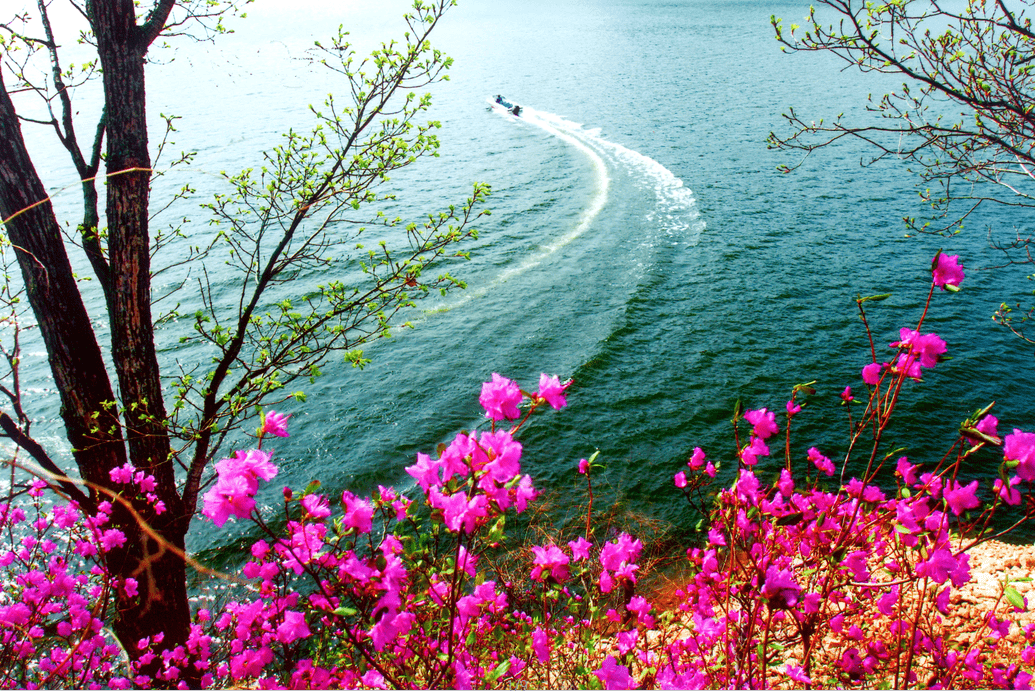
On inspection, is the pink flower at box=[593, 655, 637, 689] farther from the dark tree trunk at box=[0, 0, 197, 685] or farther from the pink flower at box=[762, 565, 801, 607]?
the dark tree trunk at box=[0, 0, 197, 685]

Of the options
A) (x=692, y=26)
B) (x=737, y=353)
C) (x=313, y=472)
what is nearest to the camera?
(x=313, y=472)

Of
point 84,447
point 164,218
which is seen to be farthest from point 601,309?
point 164,218

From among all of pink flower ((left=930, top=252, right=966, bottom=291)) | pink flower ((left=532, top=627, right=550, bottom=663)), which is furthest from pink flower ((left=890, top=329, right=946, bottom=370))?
pink flower ((left=532, top=627, right=550, bottom=663))

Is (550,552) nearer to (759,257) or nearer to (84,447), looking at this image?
(84,447)

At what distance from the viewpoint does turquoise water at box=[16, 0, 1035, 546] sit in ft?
34.0

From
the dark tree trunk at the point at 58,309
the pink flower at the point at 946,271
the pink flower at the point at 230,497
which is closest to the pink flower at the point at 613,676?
the pink flower at the point at 230,497

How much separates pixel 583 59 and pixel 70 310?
53.8 metres

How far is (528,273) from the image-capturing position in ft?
53.7

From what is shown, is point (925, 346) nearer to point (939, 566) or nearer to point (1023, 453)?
point (1023, 453)

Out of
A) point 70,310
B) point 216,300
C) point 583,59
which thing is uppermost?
point 583,59

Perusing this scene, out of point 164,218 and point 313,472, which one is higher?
point 164,218

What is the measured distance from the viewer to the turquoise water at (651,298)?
10.4 m

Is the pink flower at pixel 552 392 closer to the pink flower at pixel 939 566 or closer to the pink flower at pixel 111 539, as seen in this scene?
the pink flower at pixel 939 566

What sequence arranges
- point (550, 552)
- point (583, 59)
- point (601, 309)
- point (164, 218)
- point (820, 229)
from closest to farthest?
point (550, 552)
point (601, 309)
point (820, 229)
point (164, 218)
point (583, 59)
